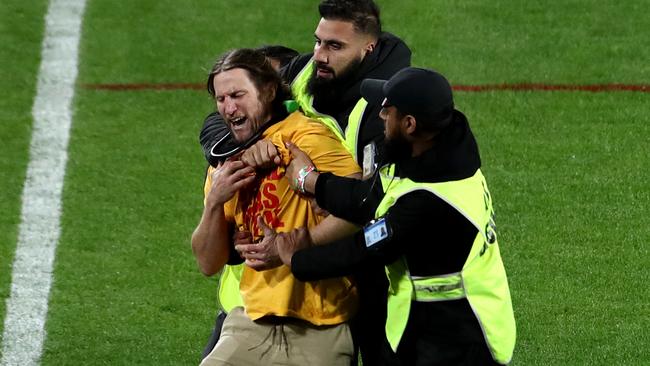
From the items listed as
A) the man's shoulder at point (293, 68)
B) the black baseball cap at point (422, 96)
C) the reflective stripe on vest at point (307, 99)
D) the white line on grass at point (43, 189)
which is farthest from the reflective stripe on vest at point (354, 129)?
the white line on grass at point (43, 189)

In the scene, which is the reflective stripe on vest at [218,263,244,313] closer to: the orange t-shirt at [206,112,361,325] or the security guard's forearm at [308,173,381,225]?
the orange t-shirt at [206,112,361,325]

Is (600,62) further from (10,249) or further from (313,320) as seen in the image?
(313,320)

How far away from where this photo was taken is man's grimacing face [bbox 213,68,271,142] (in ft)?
16.6

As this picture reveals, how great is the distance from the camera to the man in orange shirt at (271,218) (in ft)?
16.6

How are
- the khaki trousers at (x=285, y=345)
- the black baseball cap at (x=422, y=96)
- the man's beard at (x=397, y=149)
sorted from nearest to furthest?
the black baseball cap at (x=422, y=96) → the man's beard at (x=397, y=149) → the khaki trousers at (x=285, y=345)

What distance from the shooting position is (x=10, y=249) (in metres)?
8.65

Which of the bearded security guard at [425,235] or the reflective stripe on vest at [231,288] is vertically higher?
the bearded security guard at [425,235]

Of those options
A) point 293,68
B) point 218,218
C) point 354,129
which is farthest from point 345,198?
point 293,68

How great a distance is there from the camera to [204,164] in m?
9.64

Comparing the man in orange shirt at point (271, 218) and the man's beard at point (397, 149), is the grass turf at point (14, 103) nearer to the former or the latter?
the man in orange shirt at point (271, 218)

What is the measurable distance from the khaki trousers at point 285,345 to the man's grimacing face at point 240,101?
0.72 meters

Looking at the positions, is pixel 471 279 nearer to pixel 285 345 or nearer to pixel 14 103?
pixel 285 345

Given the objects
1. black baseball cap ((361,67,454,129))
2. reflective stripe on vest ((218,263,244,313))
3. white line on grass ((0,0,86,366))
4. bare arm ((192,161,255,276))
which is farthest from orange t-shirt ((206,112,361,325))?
white line on grass ((0,0,86,366))

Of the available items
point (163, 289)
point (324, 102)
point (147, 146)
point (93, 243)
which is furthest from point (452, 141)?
point (147, 146)
